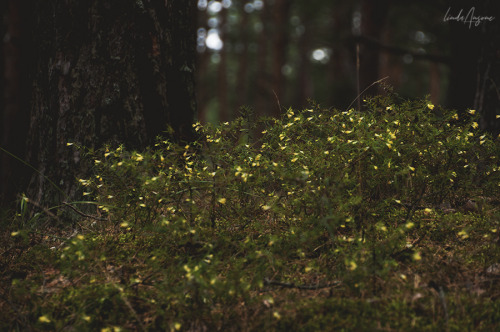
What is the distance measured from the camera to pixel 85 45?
135 inches

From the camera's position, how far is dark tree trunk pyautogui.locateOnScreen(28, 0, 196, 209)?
3.43 m

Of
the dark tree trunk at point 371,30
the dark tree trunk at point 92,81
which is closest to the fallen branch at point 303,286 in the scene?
the dark tree trunk at point 92,81

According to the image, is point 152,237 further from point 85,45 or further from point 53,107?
point 85,45

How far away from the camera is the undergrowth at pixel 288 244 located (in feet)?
6.48

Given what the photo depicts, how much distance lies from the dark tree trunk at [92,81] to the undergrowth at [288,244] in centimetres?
49

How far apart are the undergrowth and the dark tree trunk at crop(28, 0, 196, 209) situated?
49cm

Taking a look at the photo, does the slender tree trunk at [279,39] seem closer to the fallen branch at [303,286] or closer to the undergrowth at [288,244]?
the undergrowth at [288,244]

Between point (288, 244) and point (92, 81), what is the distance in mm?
2451

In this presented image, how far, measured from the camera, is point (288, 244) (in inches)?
94.3

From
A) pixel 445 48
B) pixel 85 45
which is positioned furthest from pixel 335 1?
pixel 85 45

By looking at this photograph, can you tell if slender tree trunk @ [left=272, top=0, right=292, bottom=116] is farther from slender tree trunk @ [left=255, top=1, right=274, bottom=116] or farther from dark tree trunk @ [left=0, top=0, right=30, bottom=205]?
dark tree trunk @ [left=0, top=0, right=30, bottom=205]

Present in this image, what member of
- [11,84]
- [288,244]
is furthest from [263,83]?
[288,244]

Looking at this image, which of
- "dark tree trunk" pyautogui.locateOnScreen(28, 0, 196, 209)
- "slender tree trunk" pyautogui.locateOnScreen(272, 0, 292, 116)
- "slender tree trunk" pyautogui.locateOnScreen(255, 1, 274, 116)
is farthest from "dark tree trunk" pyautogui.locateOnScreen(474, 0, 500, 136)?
"slender tree trunk" pyautogui.locateOnScreen(272, 0, 292, 116)

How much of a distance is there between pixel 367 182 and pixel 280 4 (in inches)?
474
